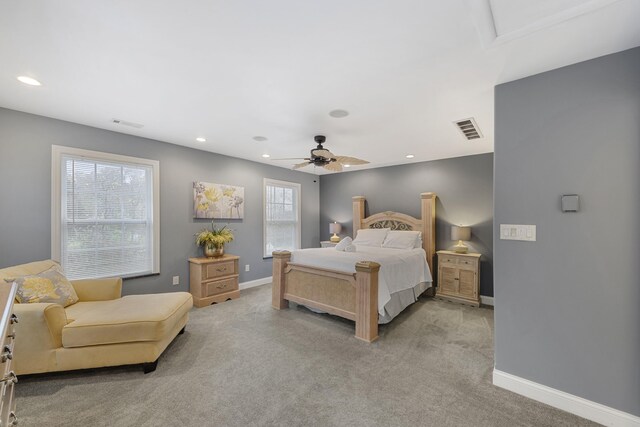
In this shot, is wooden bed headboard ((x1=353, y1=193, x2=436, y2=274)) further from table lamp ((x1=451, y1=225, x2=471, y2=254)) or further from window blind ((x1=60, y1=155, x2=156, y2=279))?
window blind ((x1=60, y1=155, x2=156, y2=279))

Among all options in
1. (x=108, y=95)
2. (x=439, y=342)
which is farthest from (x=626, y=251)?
(x=108, y=95)

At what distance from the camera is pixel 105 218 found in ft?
11.2

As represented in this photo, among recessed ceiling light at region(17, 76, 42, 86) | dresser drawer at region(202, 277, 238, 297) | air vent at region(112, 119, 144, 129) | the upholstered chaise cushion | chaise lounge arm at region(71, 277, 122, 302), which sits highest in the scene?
recessed ceiling light at region(17, 76, 42, 86)

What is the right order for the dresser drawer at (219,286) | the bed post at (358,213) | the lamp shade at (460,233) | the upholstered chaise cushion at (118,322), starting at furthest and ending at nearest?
1. the bed post at (358,213)
2. the lamp shade at (460,233)
3. the dresser drawer at (219,286)
4. the upholstered chaise cushion at (118,322)

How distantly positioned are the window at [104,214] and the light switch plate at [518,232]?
14.1ft

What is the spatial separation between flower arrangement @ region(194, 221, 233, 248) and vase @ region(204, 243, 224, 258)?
0.02m

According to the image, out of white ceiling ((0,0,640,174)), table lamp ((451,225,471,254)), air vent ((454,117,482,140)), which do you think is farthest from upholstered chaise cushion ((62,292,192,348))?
table lamp ((451,225,471,254))

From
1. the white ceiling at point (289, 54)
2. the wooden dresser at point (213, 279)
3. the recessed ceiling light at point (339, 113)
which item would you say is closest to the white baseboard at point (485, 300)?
the white ceiling at point (289, 54)

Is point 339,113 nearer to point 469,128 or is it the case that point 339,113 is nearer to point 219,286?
point 469,128

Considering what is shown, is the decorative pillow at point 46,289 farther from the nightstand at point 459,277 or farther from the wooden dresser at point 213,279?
the nightstand at point 459,277

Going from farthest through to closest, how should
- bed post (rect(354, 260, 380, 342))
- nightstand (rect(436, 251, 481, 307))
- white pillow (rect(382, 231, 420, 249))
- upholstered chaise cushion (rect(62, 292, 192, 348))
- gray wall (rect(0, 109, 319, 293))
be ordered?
1. white pillow (rect(382, 231, 420, 249))
2. nightstand (rect(436, 251, 481, 307))
3. bed post (rect(354, 260, 380, 342))
4. gray wall (rect(0, 109, 319, 293))
5. upholstered chaise cushion (rect(62, 292, 192, 348))

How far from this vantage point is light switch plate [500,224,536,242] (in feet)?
6.75

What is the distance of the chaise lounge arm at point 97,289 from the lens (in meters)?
2.79

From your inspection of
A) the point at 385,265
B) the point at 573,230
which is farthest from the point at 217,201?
the point at 573,230
